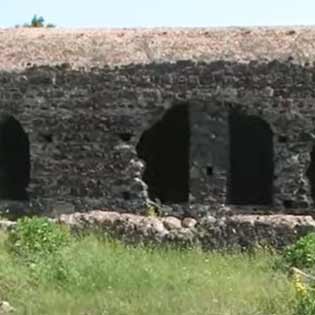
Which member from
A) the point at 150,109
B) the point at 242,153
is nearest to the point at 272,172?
the point at 242,153

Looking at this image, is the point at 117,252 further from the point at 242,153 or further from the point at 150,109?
the point at 242,153

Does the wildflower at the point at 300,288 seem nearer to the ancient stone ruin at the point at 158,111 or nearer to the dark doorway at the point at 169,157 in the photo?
the ancient stone ruin at the point at 158,111

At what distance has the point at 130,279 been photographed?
11.1m

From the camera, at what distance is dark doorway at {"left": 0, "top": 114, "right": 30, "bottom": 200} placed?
71.5ft

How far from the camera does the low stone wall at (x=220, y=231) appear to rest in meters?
13.1

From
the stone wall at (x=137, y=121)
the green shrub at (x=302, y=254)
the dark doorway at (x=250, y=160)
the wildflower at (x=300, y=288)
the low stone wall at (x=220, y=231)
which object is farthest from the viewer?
the dark doorway at (x=250, y=160)

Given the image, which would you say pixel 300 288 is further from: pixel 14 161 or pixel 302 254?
pixel 14 161

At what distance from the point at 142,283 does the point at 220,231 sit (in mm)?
2329

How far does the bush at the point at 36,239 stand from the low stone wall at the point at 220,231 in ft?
2.81

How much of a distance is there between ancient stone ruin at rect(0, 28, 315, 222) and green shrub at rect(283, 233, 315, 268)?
7153 mm

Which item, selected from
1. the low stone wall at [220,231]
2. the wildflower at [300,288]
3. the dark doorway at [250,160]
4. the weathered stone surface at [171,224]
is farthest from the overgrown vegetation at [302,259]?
the dark doorway at [250,160]

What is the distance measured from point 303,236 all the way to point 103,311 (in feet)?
12.0

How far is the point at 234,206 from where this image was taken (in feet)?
64.7

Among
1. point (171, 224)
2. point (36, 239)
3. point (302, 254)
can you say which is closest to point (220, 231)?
point (171, 224)
